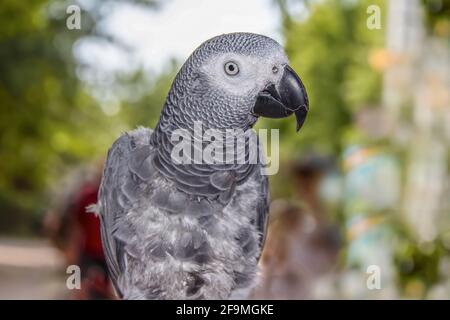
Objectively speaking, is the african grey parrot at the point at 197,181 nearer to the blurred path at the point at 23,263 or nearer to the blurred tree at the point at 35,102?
the blurred tree at the point at 35,102

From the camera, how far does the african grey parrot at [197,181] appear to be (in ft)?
1.82

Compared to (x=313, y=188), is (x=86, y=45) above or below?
above

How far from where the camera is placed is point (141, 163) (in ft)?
1.91

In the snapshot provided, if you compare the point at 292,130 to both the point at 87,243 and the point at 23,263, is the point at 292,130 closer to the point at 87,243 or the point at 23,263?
the point at 87,243

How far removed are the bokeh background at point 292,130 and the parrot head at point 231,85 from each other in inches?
1.5

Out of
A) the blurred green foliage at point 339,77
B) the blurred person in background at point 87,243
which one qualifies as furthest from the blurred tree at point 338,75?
the blurred person in background at point 87,243

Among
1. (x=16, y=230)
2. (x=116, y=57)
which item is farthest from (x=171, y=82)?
(x=16, y=230)

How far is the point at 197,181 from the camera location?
562 mm

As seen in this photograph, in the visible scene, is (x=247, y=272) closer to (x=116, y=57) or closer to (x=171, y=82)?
(x=171, y=82)

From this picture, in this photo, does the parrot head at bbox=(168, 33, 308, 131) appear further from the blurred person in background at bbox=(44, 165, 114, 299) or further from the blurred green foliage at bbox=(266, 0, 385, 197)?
the blurred green foliage at bbox=(266, 0, 385, 197)

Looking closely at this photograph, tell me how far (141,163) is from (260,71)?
0.17 meters

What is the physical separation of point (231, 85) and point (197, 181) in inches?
4.3

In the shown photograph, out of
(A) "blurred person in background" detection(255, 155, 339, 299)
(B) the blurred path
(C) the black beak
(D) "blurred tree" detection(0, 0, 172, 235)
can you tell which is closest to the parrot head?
(C) the black beak

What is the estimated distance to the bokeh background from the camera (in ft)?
2.32
